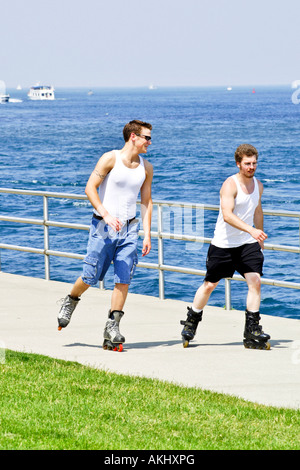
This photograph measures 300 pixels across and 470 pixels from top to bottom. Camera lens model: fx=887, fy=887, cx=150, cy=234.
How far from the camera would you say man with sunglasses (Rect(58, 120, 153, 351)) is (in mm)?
6805

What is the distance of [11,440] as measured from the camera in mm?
4527

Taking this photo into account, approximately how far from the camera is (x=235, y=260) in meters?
7.09

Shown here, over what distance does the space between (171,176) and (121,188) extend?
50865 mm

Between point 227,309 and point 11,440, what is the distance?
453 centimetres

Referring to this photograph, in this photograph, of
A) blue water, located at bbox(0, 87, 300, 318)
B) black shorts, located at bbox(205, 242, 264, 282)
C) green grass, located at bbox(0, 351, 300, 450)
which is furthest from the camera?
blue water, located at bbox(0, 87, 300, 318)

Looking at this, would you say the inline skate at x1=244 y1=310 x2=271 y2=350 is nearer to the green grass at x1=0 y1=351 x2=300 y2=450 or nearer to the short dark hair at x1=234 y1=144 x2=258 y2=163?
the short dark hair at x1=234 y1=144 x2=258 y2=163

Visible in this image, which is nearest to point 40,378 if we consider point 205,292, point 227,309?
point 205,292

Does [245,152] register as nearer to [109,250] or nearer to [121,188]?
[121,188]

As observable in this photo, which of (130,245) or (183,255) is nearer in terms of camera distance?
(130,245)

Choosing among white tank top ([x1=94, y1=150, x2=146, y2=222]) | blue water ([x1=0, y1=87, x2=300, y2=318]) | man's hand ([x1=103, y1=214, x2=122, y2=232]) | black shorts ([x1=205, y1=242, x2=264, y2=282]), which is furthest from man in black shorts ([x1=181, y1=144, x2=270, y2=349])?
blue water ([x1=0, y1=87, x2=300, y2=318])

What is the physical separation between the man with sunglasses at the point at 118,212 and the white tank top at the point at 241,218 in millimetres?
577

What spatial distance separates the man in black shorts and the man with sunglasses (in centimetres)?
59

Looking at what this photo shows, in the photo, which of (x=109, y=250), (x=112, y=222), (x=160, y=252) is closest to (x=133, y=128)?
(x=112, y=222)
